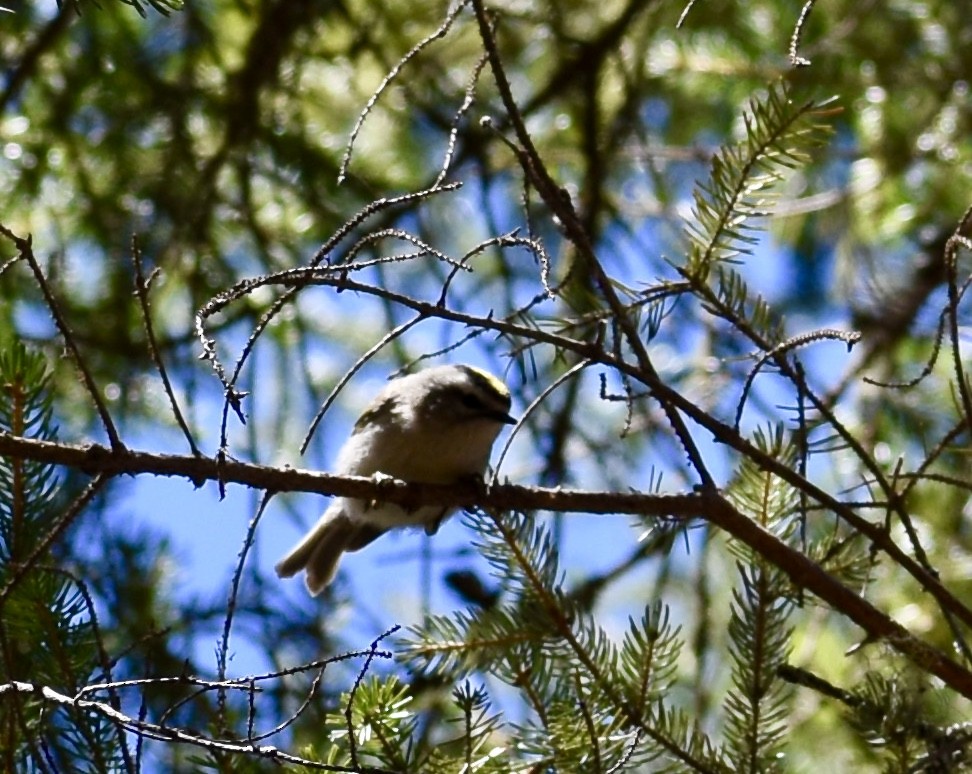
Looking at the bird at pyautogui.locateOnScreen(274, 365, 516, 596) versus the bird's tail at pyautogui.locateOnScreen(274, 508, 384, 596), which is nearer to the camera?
the bird at pyautogui.locateOnScreen(274, 365, 516, 596)

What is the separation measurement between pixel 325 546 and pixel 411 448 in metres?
0.71

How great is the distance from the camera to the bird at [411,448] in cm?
423

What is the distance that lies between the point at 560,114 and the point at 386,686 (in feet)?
12.7

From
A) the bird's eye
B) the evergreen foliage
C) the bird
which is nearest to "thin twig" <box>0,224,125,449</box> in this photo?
the evergreen foliage

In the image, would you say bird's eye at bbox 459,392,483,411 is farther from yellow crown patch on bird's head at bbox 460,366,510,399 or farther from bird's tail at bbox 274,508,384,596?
bird's tail at bbox 274,508,384,596

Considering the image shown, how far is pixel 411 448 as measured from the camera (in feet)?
13.9

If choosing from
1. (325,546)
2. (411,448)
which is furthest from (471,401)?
(325,546)

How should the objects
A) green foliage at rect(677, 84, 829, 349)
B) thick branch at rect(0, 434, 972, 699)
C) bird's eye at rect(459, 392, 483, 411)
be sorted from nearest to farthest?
thick branch at rect(0, 434, 972, 699)
green foliage at rect(677, 84, 829, 349)
bird's eye at rect(459, 392, 483, 411)

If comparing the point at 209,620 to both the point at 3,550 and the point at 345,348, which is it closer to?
the point at 3,550

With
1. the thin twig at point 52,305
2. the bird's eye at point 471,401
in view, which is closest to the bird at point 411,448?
the bird's eye at point 471,401

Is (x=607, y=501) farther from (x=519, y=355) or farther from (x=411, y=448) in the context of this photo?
(x=411, y=448)

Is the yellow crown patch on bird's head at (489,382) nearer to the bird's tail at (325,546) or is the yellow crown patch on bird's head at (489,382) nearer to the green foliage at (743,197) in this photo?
the bird's tail at (325,546)

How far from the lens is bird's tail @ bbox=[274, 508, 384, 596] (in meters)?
4.68

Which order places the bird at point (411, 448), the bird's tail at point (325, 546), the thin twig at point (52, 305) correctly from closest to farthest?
the thin twig at point (52, 305)
the bird at point (411, 448)
the bird's tail at point (325, 546)
